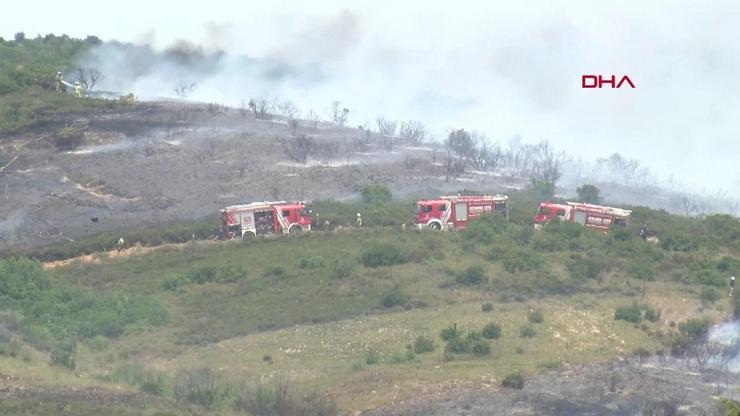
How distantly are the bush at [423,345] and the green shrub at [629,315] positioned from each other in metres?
9.75

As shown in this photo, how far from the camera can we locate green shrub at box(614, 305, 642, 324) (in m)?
63.3

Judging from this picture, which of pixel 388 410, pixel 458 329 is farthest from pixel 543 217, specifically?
pixel 388 410

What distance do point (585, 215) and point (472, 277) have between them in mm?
16502

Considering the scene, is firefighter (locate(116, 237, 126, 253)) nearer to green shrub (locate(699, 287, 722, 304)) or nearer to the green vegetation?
the green vegetation

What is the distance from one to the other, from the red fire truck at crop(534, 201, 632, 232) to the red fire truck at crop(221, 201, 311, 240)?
46.4 feet

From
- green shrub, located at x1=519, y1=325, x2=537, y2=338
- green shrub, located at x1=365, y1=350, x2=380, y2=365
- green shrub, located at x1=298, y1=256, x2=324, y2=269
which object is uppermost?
green shrub, located at x1=298, y1=256, x2=324, y2=269

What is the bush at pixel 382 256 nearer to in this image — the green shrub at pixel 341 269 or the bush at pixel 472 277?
the green shrub at pixel 341 269

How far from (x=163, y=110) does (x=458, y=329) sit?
52.7 meters

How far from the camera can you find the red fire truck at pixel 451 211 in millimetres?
86312

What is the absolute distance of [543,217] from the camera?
8638cm

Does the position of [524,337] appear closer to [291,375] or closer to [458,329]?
[458,329]

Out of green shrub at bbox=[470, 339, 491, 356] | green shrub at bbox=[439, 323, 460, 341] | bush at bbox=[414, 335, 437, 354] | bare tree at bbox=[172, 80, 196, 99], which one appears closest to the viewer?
green shrub at bbox=[470, 339, 491, 356]

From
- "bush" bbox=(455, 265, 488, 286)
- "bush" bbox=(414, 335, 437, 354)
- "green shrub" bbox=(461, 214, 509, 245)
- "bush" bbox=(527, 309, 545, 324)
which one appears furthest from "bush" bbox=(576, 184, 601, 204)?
"bush" bbox=(414, 335, 437, 354)

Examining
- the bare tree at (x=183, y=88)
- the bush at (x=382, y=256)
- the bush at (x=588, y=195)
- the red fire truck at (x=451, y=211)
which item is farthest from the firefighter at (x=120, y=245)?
the bare tree at (x=183, y=88)
